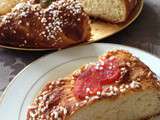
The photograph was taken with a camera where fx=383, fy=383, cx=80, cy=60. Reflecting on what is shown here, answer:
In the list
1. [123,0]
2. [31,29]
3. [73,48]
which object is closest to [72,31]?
[73,48]

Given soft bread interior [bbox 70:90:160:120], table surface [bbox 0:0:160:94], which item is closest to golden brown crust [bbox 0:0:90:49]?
table surface [bbox 0:0:160:94]

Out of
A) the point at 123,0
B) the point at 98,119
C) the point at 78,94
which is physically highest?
the point at 123,0

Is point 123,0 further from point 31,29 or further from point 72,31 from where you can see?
point 31,29

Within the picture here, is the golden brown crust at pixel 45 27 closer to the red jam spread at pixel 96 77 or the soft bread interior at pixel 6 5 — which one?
the soft bread interior at pixel 6 5

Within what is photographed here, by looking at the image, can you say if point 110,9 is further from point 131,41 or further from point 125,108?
point 125,108

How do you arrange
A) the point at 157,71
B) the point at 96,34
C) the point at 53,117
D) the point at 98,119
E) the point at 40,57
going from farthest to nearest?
the point at 96,34, the point at 40,57, the point at 157,71, the point at 98,119, the point at 53,117

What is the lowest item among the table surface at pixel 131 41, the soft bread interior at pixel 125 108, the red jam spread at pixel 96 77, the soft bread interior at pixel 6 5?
the soft bread interior at pixel 125 108

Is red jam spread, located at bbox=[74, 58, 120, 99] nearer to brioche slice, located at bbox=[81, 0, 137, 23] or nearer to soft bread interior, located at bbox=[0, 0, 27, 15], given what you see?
brioche slice, located at bbox=[81, 0, 137, 23]

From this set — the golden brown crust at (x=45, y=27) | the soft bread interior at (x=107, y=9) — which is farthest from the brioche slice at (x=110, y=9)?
the golden brown crust at (x=45, y=27)
